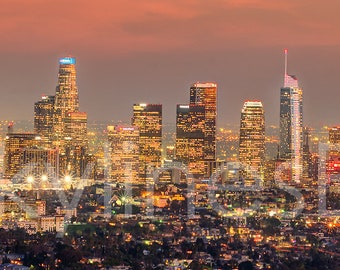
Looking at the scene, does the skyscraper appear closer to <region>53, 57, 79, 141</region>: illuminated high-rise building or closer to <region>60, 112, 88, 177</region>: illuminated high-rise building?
<region>60, 112, 88, 177</region>: illuminated high-rise building

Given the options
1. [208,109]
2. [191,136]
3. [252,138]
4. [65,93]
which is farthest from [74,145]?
[252,138]

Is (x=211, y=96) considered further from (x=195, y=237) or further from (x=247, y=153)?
(x=195, y=237)

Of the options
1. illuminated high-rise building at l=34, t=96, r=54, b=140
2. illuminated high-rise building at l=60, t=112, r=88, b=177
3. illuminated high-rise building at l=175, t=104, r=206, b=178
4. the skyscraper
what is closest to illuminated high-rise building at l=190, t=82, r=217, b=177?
illuminated high-rise building at l=175, t=104, r=206, b=178

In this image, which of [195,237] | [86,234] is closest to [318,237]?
[195,237]

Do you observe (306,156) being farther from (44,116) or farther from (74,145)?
(44,116)

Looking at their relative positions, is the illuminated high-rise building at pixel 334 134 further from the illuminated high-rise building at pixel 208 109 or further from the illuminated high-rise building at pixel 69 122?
the illuminated high-rise building at pixel 69 122

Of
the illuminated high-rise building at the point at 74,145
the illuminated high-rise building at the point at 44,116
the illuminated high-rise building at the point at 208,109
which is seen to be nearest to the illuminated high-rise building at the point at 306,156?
the illuminated high-rise building at the point at 208,109
